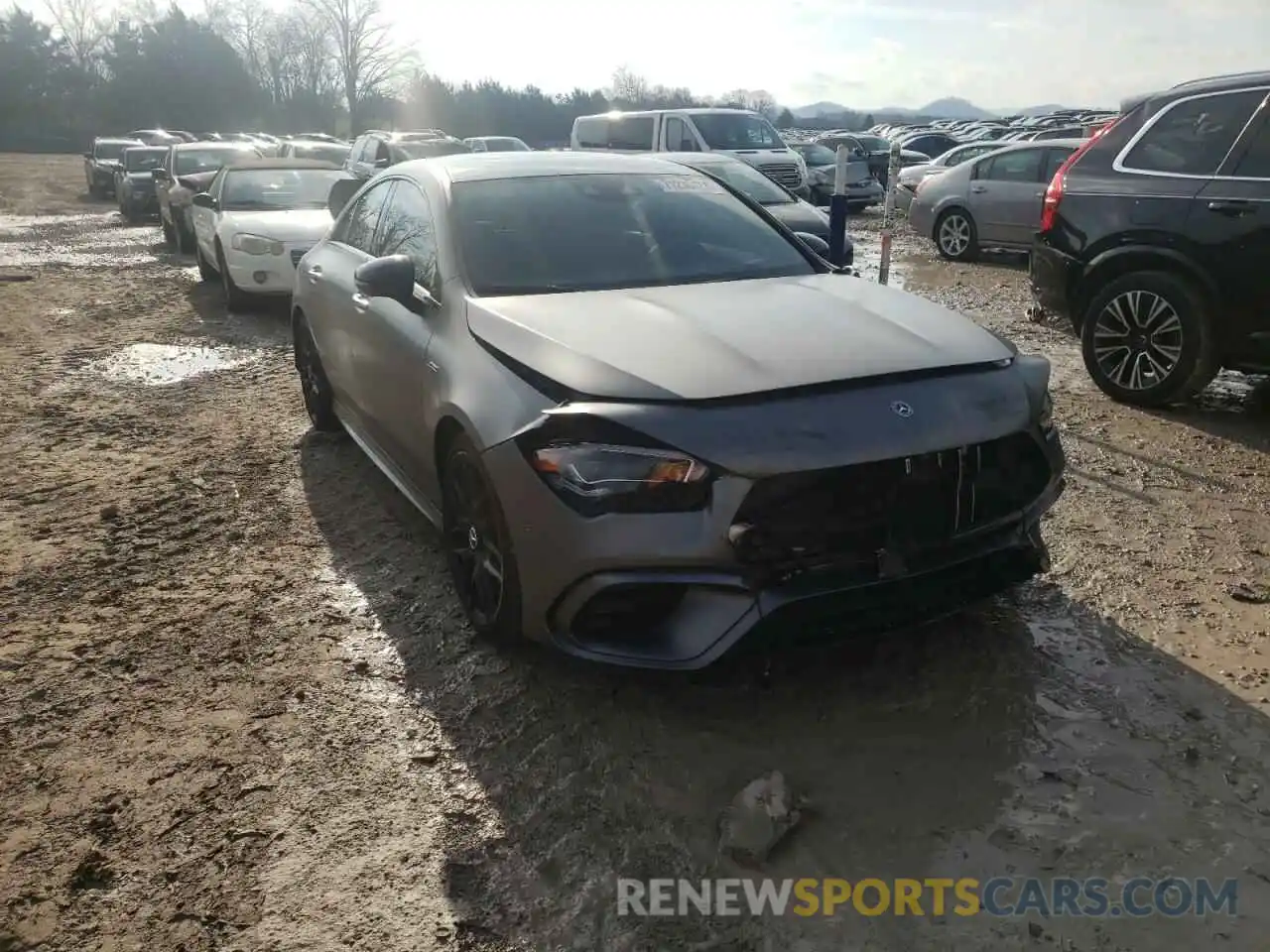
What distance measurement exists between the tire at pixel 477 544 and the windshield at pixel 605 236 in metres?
0.68

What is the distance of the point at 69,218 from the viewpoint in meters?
22.0

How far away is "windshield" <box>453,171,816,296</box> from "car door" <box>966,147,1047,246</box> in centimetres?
918

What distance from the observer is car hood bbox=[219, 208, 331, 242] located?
32.2 ft

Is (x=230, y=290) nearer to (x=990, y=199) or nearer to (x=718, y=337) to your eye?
(x=718, y=337)

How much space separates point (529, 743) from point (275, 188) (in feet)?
32.1

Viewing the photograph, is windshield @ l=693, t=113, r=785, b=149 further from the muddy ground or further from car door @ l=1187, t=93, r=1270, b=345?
the muddy ground

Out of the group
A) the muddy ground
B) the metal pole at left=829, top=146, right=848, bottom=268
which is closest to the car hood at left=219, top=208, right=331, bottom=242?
the metal pole at left=829, top=146, right=848, bottom=268

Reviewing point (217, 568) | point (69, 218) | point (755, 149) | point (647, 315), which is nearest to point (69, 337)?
point (217, 568)

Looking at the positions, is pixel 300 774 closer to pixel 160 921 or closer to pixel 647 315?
pixel 160 921

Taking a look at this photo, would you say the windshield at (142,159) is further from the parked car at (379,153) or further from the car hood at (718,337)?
the car hood at (718,337)

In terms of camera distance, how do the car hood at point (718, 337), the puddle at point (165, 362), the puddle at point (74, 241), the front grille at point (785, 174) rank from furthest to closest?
1. the front grille at point (785, 174)
2. the puddle at point (74, 241)
3. the puddle at point (165, 362)
4. the car hood at point (718, 337)

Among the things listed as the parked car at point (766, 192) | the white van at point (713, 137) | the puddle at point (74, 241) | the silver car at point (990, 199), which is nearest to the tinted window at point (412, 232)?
the parked car at point (766, 192)

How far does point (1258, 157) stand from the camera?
5500 mm

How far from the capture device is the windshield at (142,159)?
22609mm
